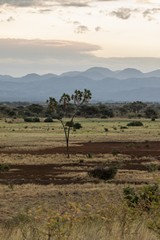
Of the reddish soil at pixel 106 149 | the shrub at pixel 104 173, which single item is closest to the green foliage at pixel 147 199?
the shrub at pixel 104 173

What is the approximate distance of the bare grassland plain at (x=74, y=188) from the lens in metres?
9.23

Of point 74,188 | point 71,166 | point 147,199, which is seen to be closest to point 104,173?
point 74,188

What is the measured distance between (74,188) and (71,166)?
536 inches

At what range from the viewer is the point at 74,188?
25.9 m

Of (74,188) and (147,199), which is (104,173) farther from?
(147,199)

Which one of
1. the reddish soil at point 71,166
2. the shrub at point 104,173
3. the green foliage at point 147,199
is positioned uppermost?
the green foliage at point 147,199

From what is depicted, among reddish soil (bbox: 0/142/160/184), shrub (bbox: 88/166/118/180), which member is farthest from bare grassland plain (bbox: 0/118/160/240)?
shrub (bbox: 88/166/118/180)

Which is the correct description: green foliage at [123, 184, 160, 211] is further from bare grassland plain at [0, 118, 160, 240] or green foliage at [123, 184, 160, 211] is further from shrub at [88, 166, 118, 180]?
shrub at [88, 166, 118, 180]

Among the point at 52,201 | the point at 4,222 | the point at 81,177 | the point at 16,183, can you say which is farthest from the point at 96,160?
the point at 4,222

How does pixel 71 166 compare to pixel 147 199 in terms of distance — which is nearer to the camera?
pixel 147 199

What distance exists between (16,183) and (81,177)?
15.3ft

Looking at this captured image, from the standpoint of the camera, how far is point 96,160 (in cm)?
4444

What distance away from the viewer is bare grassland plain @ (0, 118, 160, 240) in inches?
364

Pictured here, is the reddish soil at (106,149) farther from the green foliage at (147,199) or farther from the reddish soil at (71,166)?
the green foliage at (147,199)
